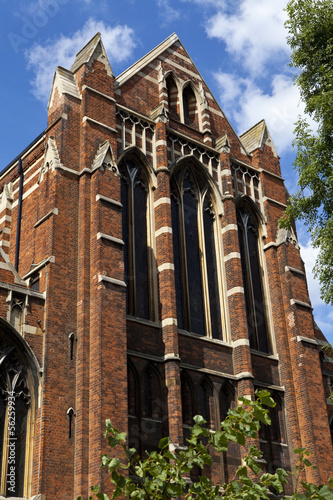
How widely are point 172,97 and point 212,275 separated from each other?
729 cm

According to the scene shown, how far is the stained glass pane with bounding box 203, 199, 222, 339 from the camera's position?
72.5 ft

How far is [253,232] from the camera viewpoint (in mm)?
25234

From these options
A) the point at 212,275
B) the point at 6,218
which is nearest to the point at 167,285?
the point at 212,275

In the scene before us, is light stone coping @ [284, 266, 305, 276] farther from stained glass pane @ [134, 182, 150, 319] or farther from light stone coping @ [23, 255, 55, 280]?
light stone coping @ [23, 255, 55, 280]

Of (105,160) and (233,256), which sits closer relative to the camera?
(105,160)

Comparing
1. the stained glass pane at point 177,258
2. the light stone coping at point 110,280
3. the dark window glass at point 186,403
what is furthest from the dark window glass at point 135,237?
the dark window glass at point 186,403

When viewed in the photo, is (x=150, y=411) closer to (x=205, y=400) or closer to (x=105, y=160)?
(x=205, y=400)

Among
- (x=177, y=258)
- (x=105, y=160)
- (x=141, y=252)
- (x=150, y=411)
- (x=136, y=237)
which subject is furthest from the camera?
(x=177, y=258)

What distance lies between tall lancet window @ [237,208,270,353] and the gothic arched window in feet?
28.9

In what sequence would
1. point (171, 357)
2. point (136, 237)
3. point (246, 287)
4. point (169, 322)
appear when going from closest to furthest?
point (171, 357) → point (169, 322) → point (136, 237) → point (246, 287)

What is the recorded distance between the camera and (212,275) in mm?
22906

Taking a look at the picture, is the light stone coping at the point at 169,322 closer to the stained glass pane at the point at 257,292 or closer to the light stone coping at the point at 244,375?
the light stone coping at the point at 244,375

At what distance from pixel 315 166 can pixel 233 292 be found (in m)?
5.58

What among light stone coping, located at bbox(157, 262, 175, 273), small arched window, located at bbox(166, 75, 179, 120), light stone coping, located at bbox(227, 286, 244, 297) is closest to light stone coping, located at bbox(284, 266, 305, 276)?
light stone coping, located at bbox(227, 286, 244, 297)
